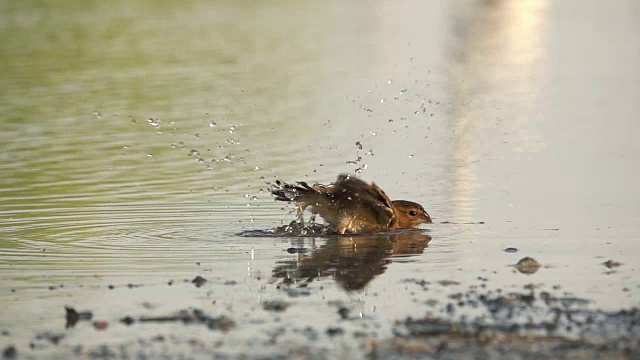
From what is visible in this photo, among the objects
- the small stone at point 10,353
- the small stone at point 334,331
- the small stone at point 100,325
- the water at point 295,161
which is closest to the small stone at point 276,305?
the water at point 295,161

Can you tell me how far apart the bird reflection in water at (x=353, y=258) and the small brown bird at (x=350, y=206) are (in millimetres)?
110

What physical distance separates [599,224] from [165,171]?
5529 mm

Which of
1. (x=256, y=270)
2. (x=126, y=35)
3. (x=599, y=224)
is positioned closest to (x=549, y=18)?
(x=126, y=35)

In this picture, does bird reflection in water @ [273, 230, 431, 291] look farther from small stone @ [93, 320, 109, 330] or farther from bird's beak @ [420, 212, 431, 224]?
small stone @ [93, 320, 109, 330]

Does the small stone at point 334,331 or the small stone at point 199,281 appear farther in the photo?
the small stone at point 199,281

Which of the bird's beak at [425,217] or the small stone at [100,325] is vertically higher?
the bird's beak at [425,217]

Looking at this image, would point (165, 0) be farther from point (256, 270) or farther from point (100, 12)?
point (256, 270)

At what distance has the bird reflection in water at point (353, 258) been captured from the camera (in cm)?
975

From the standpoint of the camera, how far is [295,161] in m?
15.8

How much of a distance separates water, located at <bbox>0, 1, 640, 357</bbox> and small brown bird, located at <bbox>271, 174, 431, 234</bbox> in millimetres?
283

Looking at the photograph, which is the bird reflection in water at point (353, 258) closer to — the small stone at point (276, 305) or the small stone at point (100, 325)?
the small stone at point (276, 305)

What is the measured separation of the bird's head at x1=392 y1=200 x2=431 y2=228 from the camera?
11.8 meters

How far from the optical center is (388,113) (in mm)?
19734

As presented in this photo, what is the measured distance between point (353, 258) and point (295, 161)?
5.30 meters
